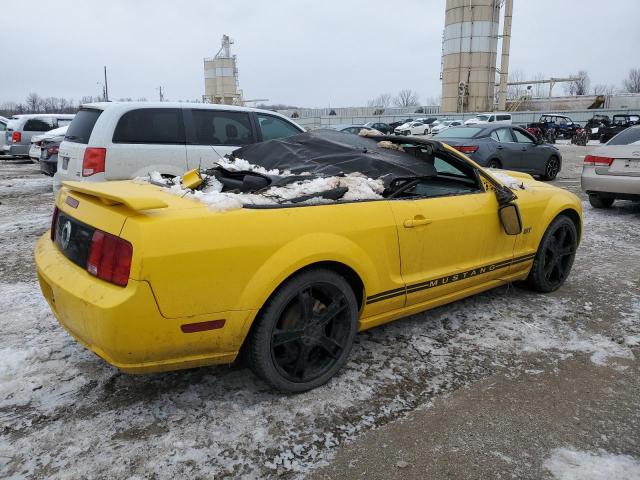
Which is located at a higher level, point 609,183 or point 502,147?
point 502,147

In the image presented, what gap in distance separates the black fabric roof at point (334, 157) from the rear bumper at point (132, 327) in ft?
4.84

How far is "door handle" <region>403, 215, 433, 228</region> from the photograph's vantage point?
3.21 metres

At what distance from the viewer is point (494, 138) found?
11.2 meters

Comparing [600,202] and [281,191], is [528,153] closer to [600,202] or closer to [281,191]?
[600,202]

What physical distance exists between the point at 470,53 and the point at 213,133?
41.7 metres

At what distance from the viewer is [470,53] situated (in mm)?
43062

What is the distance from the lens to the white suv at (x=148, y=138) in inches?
Result: 234

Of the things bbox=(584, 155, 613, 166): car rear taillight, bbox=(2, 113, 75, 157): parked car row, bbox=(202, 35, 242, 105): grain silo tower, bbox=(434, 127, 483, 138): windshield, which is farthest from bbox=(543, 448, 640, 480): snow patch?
bbox=(202, 35, 242, 105): grain silo tower

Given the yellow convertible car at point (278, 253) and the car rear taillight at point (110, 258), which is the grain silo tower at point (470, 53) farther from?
the car rear taillight at point (110, 258)

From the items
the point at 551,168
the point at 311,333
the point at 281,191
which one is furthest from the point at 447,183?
the point at 551,168

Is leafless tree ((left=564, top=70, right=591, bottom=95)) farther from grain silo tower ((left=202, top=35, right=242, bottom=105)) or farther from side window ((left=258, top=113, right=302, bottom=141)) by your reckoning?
side window ((left=258, top=113, right=302, bottom=141))

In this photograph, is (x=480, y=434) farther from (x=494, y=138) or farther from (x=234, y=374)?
(x=494, y=138)

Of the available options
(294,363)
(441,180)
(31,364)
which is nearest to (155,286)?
(294,363)

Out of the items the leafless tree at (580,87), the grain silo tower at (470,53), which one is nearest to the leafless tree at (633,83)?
the leafless tree at (580,87)
